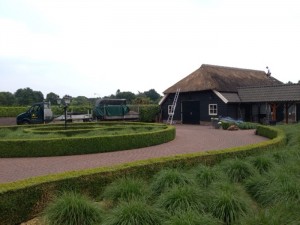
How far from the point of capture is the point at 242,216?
5.02 m

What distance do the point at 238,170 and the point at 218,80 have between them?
2131 cm

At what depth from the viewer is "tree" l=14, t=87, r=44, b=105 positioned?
7188cm

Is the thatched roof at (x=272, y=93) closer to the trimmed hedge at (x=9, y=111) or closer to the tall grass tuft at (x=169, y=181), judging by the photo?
the tall grass tuft at (x=169, y=181)

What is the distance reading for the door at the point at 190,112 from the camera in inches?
1129

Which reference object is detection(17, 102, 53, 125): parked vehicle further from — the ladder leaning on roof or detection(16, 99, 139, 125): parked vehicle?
the ladder leaning on roof

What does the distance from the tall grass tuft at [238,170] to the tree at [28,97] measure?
226ft

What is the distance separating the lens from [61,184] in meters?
6.09

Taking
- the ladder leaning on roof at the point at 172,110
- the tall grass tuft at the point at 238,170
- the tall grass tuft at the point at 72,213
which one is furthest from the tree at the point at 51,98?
the tall grass tuft at the point at 72,213

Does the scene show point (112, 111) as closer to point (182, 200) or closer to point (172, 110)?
point (172, 110)

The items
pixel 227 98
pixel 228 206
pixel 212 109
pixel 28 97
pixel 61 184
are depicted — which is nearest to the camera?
pixel 228 206

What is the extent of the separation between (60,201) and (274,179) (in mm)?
4273

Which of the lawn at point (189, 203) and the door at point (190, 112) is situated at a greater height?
the door at point (190, 112)

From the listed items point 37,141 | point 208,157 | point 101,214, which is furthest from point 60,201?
point 37,141

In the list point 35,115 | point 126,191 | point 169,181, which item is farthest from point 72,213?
point 35,115
